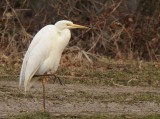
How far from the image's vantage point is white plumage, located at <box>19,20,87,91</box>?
26.9 ft

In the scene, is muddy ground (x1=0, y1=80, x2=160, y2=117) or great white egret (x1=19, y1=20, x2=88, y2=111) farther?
muddy ground (x1=0, y1=80, x2=160, y2=117)

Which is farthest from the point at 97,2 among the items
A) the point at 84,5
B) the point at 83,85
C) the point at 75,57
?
the point at 83,85

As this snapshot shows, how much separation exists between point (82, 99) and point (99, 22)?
5.82m

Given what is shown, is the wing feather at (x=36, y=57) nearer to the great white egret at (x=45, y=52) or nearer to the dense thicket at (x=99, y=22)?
the great white egret at (x=45, y=52)

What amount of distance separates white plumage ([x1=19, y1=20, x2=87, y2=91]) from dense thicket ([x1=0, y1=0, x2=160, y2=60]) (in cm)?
617

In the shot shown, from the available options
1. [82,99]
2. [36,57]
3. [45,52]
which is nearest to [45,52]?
[45,52]

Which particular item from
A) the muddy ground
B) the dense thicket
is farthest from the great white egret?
the dense thicket

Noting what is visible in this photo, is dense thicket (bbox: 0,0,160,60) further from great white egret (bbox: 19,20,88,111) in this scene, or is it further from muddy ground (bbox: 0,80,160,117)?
great white egret (bbox: 19,20,88,111)

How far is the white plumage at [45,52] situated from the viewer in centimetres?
820

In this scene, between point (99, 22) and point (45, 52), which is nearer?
point (45, 52)

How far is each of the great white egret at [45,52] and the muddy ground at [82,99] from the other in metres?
0.57

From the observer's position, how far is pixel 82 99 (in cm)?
954

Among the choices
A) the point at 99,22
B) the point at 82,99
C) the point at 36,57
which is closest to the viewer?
the point at 36,57

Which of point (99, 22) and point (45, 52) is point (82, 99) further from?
point (99, 22)
